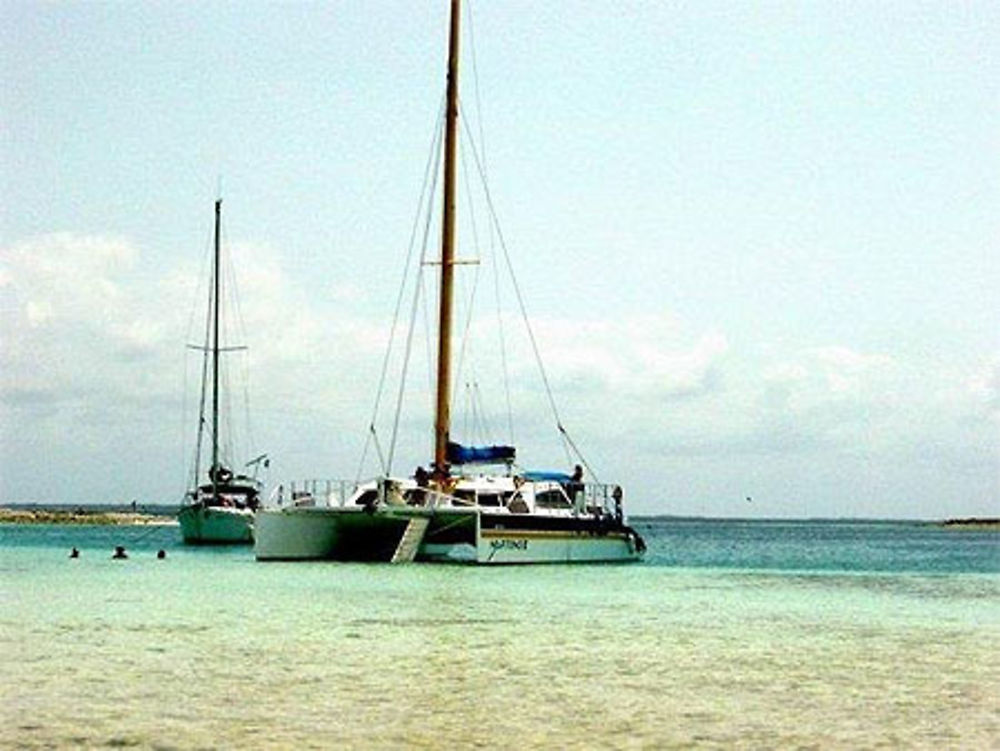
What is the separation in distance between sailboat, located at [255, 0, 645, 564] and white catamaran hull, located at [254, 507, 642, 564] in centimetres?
3

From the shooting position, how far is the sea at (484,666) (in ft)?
42.2

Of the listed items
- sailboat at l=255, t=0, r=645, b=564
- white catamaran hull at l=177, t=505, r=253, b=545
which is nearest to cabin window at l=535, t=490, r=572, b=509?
Result: sailboat at l=255, t=0, r=645, b=564

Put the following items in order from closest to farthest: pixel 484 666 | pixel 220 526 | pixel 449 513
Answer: pixel 484 666, pixel 449 513, pixel 220 526

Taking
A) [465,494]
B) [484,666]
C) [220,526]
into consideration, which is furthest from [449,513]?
[220,526]

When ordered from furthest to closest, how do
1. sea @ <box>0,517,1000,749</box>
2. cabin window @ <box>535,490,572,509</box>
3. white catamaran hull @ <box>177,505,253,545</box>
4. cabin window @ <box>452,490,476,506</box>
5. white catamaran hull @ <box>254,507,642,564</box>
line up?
white catamaran hull @ <box>177,505,253,545</box>
cabin window @ <box>535,490,572,509</box>
cabin window @ <box>452,490,476,506</box>
white catamaran hull @ <box>254,507,642,564</box>
sea @ <box>0,517,1000,749</box>

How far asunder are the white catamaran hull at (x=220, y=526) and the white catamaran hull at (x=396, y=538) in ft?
73.3

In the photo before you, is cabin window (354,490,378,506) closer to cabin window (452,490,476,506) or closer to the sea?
cabin window (452,490,476,506)

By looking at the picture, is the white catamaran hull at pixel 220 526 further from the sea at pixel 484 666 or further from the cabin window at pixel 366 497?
the sea at pixel 484 666

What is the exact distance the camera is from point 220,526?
63594mm

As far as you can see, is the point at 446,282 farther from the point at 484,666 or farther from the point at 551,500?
the point at 484,666

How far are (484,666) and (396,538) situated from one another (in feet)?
77.7

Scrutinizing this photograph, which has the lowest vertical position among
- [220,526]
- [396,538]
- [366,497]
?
[396,538]

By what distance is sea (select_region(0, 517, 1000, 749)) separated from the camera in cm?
1288

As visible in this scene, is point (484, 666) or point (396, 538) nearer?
point (484, 666)
